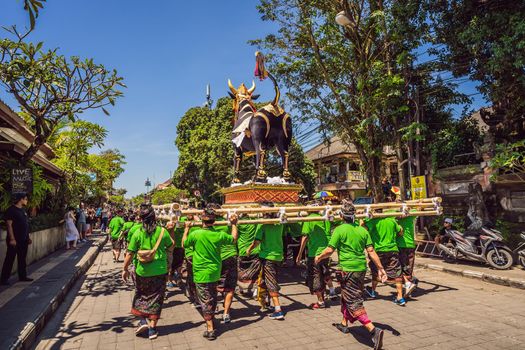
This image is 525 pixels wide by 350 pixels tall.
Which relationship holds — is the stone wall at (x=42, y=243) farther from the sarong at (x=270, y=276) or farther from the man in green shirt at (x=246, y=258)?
the sarong at (x=270, y=276)

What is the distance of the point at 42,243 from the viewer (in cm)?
1217

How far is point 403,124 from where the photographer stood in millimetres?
13414

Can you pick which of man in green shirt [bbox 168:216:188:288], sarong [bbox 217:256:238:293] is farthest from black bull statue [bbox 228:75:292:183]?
sarong [bbox 217:256:238:293]

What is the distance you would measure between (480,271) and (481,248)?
0.84 metres

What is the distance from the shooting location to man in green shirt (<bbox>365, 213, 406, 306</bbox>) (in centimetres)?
646

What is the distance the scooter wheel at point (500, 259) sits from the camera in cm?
882

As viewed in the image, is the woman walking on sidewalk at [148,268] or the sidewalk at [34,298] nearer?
the sidewalk at [34,298]

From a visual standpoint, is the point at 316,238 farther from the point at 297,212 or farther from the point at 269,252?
the point at 269,252

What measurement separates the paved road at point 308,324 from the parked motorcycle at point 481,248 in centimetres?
166

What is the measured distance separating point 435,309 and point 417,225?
8822 mm

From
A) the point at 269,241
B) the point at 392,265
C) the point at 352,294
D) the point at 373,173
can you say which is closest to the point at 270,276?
the point at 269,241

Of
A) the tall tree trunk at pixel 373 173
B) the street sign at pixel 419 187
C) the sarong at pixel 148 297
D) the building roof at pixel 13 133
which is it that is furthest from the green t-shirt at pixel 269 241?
the tall tree trunk at pixel 373 173

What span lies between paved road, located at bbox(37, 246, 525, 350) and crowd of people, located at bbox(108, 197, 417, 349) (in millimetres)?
243

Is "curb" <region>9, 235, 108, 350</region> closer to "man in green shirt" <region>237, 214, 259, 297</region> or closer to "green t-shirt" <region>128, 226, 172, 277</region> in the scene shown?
"green t-shirt" <region>128, 226, 172, 277</region>
